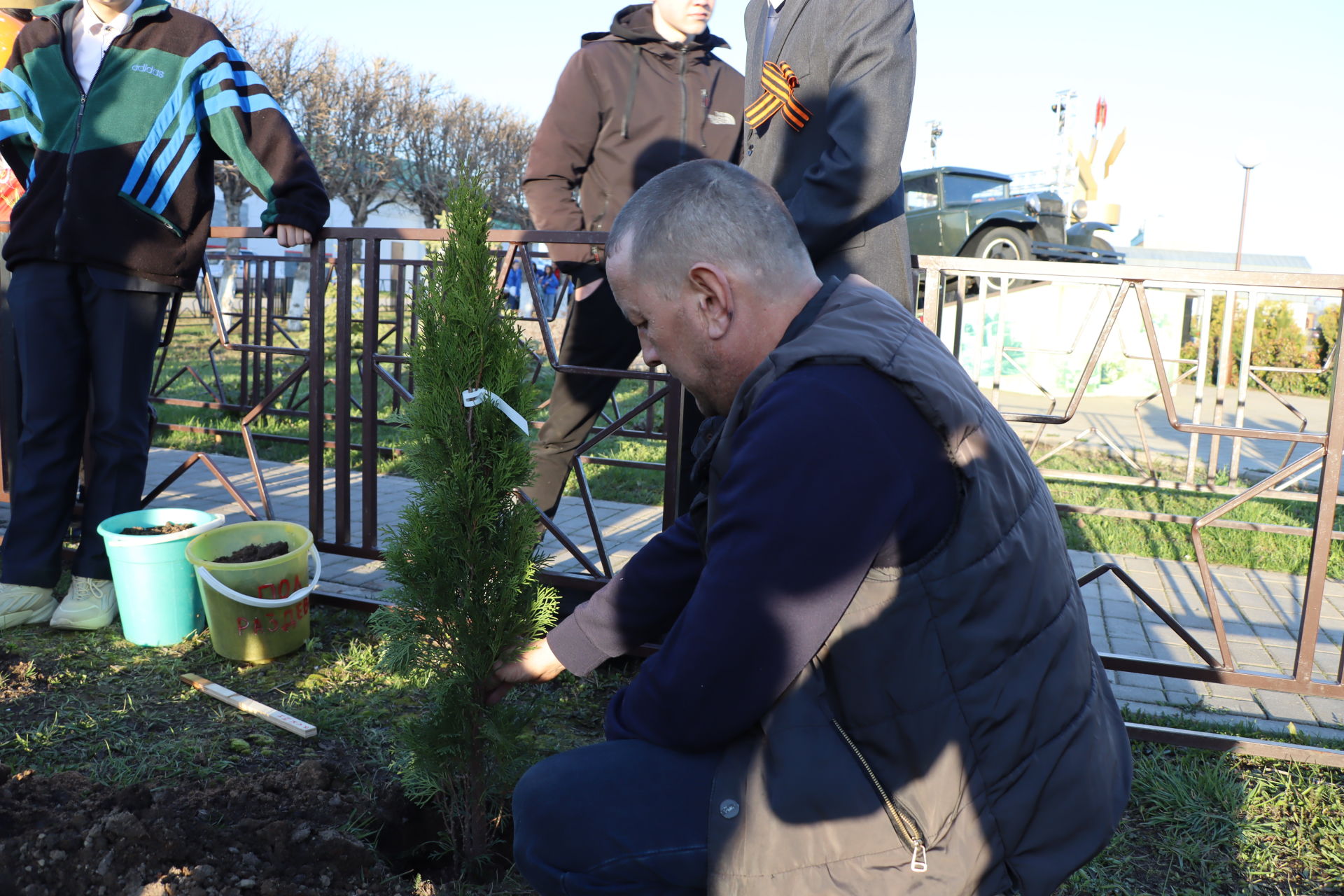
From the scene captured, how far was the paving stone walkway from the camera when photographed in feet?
11.1

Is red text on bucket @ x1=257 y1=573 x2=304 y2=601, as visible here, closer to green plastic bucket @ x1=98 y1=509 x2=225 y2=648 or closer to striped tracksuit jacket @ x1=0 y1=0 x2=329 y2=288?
green plastic bucket @ x1=98 y1=509 x2=225 y2=648

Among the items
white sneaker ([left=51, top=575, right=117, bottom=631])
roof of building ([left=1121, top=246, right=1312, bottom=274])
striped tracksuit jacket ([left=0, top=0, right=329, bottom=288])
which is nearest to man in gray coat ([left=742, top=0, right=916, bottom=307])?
striped tracksuit jacket ([left=0, top=0, right=329, bottom=288])

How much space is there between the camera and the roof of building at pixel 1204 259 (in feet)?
113

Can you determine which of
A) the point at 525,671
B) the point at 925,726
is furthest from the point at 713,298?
the point at 525,671

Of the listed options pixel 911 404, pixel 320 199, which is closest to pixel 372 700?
pixel 320 199

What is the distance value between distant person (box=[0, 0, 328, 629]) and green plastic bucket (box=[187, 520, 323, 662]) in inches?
21.1

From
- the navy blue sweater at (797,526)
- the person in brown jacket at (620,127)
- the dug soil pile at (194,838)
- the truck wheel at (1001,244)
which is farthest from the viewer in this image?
the truck wheel at (1001,244)

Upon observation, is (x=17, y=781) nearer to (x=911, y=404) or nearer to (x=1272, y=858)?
(x=911, y=404)

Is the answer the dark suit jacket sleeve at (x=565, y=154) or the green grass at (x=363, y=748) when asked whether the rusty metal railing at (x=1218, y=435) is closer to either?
the green grass at (x=363, y=748)

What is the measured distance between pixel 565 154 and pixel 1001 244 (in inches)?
509

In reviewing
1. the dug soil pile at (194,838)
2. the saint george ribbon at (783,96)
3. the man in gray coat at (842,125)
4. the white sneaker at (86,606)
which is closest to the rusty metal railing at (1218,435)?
the man in gray coat at (842,125)

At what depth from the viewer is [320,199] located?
342 centimetres

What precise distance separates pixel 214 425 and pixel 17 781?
5.67 metres

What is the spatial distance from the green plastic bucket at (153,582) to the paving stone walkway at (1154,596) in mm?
687
